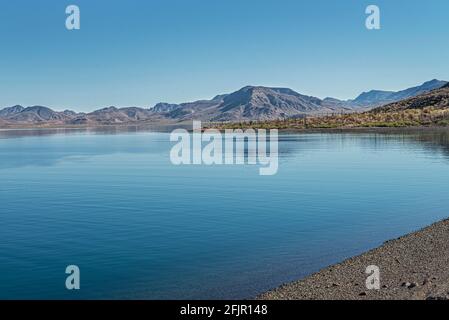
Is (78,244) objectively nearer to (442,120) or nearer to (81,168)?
(81,168)

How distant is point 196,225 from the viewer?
81.4ft

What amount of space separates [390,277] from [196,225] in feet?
37.4

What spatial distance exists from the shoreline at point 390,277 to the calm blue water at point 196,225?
100 cm

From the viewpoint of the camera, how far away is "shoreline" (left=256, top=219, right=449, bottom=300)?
1341cm

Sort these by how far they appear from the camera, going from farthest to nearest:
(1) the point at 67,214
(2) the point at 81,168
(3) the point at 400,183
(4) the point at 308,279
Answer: (2) the point at 81,168
(3) the point at 400,183
(1) the point at 67,214
(4) the point at 308,279

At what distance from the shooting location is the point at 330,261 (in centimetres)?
1822

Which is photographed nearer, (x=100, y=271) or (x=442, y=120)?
(x=100, y=271)

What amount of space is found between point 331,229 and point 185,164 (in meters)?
36.7

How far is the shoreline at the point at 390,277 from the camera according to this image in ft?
44.0

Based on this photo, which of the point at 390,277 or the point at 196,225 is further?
the point at 196,225

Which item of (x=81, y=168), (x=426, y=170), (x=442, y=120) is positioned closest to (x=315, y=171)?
(x=426, y=170)

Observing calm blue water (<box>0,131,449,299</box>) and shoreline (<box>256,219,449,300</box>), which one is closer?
shoreline (<box>256,219,449,300</box>)

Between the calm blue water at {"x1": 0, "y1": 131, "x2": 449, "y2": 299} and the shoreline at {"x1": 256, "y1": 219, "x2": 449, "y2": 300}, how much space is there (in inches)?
39.5

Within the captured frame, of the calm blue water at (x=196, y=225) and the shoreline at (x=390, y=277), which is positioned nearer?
the shoreline at (x=390, y=277)
